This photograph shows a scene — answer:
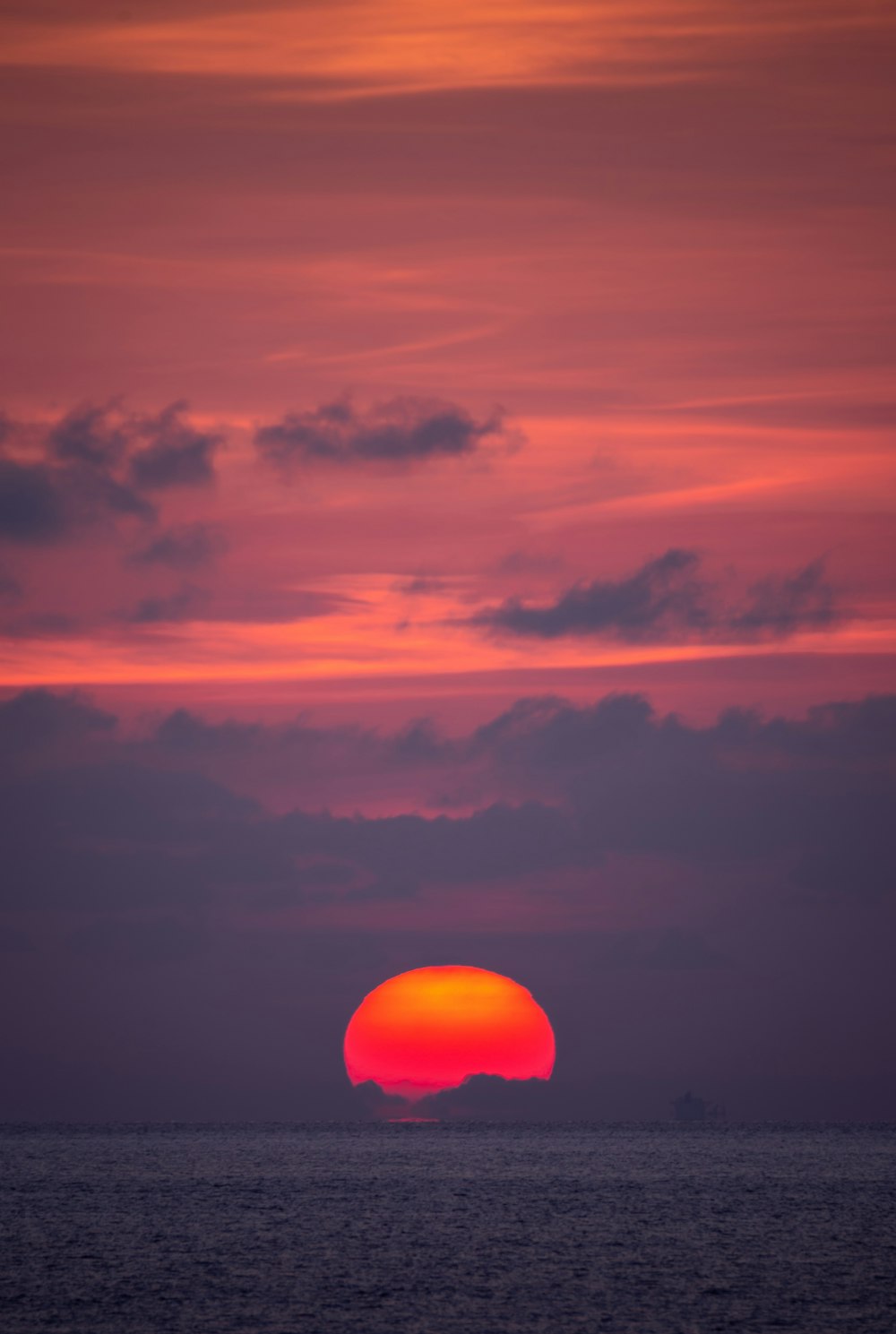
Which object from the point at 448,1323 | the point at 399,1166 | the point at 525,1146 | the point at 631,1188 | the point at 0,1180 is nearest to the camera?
the point at 448,1323

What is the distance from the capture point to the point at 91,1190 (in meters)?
109

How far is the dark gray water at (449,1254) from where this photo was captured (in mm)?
44031

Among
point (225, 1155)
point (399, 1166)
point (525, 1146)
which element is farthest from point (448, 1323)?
point (525, 1146)

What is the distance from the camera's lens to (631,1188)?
108500mm

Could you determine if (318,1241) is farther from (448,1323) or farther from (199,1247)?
(448,1323)

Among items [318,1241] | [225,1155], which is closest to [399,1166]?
[225,1155]

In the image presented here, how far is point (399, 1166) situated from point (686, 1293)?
325ft

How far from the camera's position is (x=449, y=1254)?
197 ft

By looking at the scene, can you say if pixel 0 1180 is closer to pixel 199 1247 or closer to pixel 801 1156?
pixel 199 1247

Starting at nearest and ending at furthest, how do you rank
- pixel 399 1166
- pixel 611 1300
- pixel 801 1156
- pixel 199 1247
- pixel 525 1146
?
pixel 611 1300 < pixel 199 1247 < pixel 399 1166 < pixel 801 1156 < pixel 525 1146

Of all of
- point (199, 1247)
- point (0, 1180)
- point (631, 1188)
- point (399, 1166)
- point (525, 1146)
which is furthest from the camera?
point (525, 1146)

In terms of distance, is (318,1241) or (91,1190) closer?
(318,1241)

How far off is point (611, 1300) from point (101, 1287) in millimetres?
15380

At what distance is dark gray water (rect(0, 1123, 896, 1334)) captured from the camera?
44.0m
